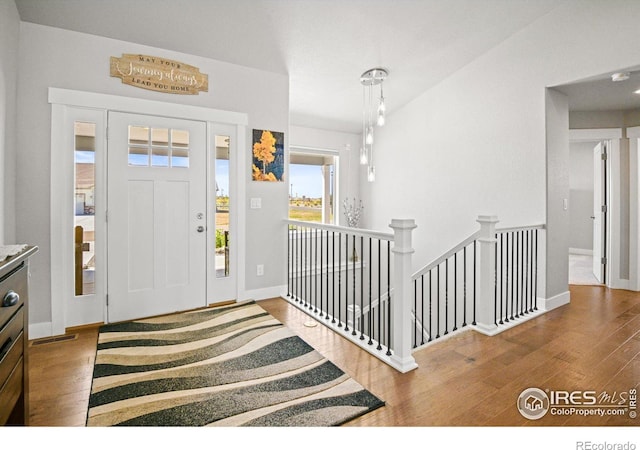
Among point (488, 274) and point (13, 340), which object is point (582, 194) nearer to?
point (488, 274)

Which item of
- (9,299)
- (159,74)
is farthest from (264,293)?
(9,299)

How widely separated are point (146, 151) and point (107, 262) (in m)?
1.05

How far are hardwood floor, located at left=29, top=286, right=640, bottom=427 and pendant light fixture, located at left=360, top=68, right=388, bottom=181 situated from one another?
180 centimetres

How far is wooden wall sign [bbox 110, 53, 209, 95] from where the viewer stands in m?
2.85

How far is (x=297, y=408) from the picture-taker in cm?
171

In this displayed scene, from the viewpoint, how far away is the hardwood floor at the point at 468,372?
1656 mm

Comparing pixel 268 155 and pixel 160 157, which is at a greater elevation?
pixel 268 155

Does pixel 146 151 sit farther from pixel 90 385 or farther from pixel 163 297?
pixel 90 385

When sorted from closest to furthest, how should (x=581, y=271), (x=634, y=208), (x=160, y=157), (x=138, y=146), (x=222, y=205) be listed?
1. (x=138, y=146)
2. (x=160, y=157)
3. (x=222, y=205)
4. (x=634, y=208)
5. (x=581, y=271)

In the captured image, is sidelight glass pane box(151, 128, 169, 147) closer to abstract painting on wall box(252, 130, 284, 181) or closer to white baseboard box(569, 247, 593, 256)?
abstract painting on wall box(252, 130, 284, 181)

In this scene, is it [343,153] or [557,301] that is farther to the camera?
[343,153]

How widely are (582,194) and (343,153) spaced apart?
5.11m

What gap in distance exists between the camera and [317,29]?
2.96 meters

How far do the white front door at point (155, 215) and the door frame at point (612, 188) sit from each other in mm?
4685
